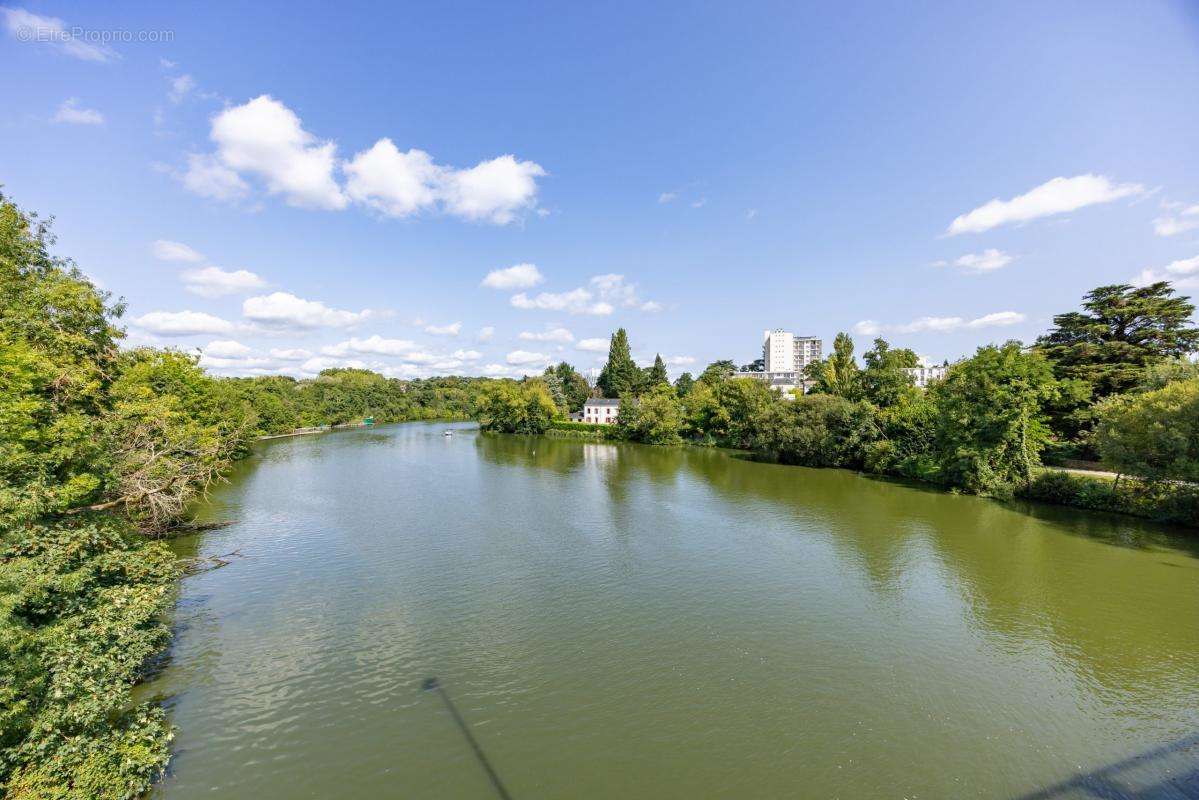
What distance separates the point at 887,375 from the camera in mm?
41062

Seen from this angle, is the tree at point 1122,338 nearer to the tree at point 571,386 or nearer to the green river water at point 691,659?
the green river water at point 691,659

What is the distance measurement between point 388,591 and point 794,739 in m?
12.4

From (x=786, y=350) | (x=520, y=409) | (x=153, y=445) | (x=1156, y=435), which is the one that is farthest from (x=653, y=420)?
(x=786, y=350)

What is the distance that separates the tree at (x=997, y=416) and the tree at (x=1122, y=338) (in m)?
7.01

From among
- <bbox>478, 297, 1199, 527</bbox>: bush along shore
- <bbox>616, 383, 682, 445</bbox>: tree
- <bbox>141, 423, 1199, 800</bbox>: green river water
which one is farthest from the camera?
<bbox>616, 383, 682, 445</bbox>: tree

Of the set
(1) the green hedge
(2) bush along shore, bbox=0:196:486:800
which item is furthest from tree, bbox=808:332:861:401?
(2) bush along shore, bbox=0:196:486:800

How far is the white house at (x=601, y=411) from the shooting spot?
260 feet

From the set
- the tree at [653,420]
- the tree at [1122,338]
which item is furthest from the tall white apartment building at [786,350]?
the tree at [1122,338]

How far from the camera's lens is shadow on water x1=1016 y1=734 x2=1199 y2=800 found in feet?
25.7

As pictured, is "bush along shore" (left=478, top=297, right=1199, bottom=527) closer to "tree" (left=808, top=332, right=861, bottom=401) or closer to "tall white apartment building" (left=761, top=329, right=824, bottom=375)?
"tree" (left=808, top=332, right=861, bottom=401)

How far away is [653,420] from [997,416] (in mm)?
36048

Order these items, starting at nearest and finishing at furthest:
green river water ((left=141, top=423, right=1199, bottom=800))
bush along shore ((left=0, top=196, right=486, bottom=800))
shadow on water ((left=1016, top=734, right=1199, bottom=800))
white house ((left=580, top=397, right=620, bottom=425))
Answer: bush along shore ((left=0, top=196, right=486, bottom=800)) → shadow on water ((left=1016, top=734, right=1199, bottom=800)) → green river water ((left=141, top=423, right=1199, bottom=800)) → white house ((left=580, top=397, right=620, bottom=425))

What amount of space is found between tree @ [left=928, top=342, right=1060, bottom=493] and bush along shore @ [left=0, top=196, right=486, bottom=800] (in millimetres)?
36783

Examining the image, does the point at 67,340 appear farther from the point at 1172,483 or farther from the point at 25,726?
the point at 1172,483
